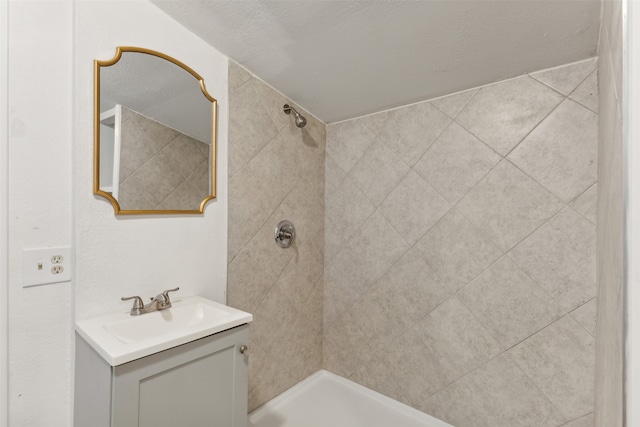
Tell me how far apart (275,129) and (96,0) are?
0.91 metres

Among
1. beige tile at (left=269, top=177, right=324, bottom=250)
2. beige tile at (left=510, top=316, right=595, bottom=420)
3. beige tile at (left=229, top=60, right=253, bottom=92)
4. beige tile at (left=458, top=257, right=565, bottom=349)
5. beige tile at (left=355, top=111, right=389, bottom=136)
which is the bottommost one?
beige tile at (left=510, top=316, right=595, bottom=420)

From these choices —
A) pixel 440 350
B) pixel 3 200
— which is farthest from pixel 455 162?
pixel 3 200

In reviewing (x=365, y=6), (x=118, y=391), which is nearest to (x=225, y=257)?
(x=118, y=391)

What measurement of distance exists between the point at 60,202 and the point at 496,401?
2.07 m

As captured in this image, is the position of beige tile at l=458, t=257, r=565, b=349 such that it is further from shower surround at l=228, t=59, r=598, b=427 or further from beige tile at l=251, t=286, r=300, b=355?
beige tile at l=251, t=286, r=300, b=355

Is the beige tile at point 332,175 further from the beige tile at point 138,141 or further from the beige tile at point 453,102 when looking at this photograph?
the beige tile at point 138,141

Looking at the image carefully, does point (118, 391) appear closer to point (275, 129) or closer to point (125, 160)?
point (125, 160)

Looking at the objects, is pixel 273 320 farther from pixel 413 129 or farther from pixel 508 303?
pixel 413 129

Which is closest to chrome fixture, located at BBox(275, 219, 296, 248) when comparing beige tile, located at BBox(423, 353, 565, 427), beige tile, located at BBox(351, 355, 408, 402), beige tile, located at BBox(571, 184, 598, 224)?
beige tile, located at BBox(351, 355, 408, 402)

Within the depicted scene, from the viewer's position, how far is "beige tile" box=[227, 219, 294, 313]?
1.50m

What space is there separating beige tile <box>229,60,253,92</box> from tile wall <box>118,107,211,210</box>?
1.21 ft

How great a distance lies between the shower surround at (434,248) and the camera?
130 centimetres

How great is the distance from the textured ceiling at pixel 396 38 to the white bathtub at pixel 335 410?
1867 mm

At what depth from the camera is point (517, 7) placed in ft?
3.43
